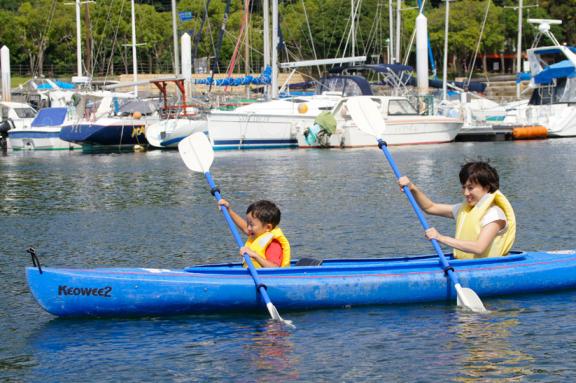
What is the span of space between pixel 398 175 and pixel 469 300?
5.73 ft

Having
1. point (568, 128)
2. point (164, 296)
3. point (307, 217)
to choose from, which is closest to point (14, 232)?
point (307, 217)

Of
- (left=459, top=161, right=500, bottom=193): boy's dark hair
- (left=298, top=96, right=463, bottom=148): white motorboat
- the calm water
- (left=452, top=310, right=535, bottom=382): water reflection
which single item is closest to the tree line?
(left=298, top=96, right=463, bottom=148): white motorboat

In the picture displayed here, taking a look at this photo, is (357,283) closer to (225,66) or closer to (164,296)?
(164,296)

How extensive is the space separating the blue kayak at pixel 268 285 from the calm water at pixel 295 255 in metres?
0.16

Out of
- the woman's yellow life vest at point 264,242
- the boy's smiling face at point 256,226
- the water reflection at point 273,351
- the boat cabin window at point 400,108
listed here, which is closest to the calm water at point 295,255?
the water reflection at point 273,351

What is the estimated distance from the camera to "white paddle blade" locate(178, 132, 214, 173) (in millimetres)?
12797

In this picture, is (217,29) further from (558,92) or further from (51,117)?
(558,92)

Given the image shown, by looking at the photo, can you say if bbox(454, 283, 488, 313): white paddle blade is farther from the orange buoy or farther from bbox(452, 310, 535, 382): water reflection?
the orange buoy

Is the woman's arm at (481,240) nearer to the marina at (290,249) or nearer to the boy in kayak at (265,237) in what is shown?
the marina at (290,249)

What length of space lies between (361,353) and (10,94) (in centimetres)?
5037

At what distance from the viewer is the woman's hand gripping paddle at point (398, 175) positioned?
10773 millimetres

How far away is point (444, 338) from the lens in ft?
32.7

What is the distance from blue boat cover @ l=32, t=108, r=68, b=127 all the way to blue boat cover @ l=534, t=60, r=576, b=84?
19.5 m

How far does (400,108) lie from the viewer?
38812 mm
